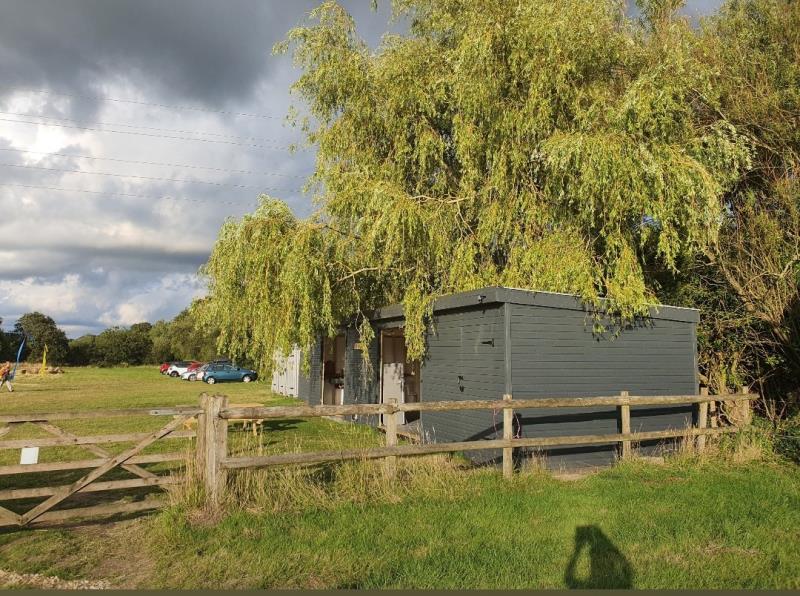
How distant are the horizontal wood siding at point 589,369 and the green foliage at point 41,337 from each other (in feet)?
231

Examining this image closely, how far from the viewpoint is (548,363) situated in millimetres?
9148

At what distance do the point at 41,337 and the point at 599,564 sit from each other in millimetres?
77642

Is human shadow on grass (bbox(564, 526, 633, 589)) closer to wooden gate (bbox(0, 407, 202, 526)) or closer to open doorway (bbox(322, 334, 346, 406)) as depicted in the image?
wooden gate (bbox(0, 407, 202, 526))

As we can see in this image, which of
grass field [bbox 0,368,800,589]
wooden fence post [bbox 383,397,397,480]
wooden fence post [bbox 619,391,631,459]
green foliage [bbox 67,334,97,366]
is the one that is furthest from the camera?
green foliage [bbox 67,334,97,366]

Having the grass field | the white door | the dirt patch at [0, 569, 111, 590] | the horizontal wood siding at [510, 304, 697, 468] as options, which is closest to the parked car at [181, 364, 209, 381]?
the white door

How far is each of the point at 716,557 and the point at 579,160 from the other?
640cm

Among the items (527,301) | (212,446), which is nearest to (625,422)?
(527,301)

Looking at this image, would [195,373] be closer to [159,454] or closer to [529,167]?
[529,167]

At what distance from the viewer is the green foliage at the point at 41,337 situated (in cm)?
6631

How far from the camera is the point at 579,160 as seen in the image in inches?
368

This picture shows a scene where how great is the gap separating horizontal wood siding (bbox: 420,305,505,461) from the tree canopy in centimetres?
47

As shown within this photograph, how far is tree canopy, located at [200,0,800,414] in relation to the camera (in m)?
9.69

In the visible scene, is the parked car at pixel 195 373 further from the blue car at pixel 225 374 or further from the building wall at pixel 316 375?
the building wall at pixel 316 375

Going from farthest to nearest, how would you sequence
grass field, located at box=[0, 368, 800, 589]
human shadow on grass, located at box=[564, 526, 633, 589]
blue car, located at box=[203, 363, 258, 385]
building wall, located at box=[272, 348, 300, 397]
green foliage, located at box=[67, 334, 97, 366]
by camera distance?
1. green foliage, located at box=[67, 334, 97, 366]
2. blue car, located at box=[203, 363, 258, 385]
3. building wall, located at box=[272, 348, 300, 397]
4. grass field, located at box=[0, 368, 800, 589]
5. human shadow on grass, located at box=[564, 526, 633, 589]
